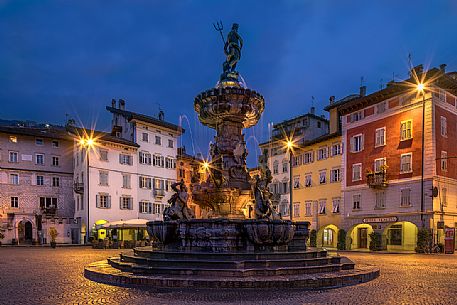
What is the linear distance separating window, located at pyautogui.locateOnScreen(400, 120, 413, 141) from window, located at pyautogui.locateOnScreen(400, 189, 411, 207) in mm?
4394

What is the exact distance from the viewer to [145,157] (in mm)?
57219

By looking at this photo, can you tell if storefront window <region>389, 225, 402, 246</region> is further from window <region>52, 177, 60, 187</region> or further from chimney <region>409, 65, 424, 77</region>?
window <region>52, 177, 60, 187</region>

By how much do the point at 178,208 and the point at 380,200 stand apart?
27174 mm

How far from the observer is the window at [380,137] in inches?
1523

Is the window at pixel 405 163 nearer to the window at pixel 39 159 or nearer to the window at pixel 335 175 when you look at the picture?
the window at pixel 335 175

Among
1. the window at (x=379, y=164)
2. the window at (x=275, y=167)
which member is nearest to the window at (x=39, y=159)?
the window at (x=275, y=167)

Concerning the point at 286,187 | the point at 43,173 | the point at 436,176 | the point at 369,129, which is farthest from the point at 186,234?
the point at 43,173

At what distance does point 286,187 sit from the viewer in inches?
2136

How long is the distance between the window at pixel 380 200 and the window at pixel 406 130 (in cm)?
526

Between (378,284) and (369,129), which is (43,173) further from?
(378,284)

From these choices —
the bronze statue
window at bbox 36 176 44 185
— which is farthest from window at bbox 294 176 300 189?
the bronze statue

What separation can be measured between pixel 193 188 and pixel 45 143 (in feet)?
137

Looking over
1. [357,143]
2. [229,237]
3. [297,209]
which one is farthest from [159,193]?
[229,237]

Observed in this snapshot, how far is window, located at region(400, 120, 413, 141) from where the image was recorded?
36.2 m
